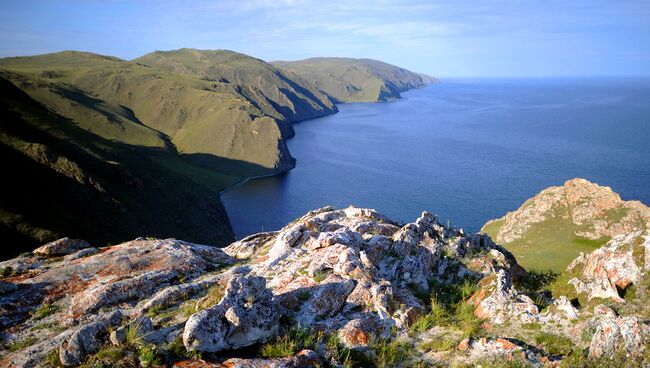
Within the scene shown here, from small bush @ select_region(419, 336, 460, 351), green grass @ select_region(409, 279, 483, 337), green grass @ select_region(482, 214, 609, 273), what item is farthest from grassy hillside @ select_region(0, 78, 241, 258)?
green grass @ select_region(482, 214, 609, 273)

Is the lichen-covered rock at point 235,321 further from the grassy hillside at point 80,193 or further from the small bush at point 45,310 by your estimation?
the grassy hillside at point 80,193

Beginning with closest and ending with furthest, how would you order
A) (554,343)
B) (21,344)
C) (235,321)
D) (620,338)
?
1. (620,338)
2. (235,321)
3. (21,344)
4. (554,343)

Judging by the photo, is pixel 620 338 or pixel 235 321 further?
pixel 235 321

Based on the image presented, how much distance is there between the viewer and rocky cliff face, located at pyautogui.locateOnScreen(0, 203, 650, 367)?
1061cm

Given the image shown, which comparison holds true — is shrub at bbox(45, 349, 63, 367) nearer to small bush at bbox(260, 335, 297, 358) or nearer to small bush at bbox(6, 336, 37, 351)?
small bush at bbox(6, 336, 37, 351)

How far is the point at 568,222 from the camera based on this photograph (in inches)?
3000

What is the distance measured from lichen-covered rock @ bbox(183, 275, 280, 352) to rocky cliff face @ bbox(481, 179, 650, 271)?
6324 centimetres

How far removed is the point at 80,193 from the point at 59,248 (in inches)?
2599

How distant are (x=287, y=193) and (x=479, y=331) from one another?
5383 inches

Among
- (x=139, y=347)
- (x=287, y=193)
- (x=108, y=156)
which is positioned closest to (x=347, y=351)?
(x=139, y=347)

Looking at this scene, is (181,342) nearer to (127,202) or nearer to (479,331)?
(479,331)

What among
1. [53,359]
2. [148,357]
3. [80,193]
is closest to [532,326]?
[148,357]

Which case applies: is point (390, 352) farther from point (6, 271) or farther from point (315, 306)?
point (6, 271)

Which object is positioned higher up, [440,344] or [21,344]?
[21,344]
